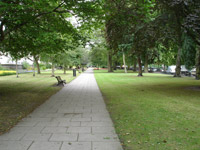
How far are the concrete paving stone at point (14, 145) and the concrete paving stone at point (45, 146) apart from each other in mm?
135

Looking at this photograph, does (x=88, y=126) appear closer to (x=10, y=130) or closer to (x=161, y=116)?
(x=10, y=130)

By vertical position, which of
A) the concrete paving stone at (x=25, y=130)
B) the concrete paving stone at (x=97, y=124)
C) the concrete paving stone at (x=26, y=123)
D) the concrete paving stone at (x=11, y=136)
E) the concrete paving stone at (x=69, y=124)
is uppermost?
the concrete paving stone at (x=11, y=136)

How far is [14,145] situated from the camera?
3611 mm

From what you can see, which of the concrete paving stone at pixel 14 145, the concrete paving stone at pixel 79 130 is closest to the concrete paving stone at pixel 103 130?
the concrete paving stone at pixel 79 130

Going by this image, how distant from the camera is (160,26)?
12.8 meters

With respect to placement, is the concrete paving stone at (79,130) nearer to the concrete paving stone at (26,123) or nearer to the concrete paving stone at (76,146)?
the concrete paving stone at (76,146)

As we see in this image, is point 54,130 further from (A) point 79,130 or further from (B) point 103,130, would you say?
(B) point 103,130

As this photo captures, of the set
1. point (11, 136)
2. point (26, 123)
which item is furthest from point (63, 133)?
point (26, 123)

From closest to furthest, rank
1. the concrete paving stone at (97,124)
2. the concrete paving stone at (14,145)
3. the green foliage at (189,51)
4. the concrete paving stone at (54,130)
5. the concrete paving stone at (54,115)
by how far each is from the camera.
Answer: the concrete paving stone at (14,145) → the concrete paving stone at (54,130) → the concrete paving stone at (97,124) → the concrete paving stone at (54,115) → the green foliage at (189,51)

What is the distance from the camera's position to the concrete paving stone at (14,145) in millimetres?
3477

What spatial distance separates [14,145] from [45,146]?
A: 645 millimetres

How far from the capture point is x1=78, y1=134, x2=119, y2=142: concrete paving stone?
12.7 ft

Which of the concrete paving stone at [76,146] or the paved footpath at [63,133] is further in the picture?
the paved footpath at [63,133]

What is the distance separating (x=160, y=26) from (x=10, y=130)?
458 inches
